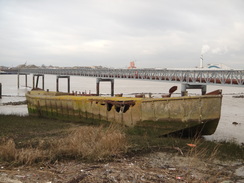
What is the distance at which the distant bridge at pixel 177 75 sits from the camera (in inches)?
1225

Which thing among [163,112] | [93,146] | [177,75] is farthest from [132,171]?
[177,75]

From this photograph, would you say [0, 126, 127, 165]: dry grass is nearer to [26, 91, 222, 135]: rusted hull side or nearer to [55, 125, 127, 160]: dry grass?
[55, 125, 127, 160]: dry grass

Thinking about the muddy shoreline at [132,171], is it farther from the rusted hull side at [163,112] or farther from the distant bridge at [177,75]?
the distant bridge at [177,75]

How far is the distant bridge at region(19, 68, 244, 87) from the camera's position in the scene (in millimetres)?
31125

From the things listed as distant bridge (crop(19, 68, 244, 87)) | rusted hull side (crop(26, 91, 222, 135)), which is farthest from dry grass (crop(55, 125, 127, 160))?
distant bridge (crop(19, 68, 244, 87))

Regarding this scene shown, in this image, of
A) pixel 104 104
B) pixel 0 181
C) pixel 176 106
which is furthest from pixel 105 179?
pixel 104 104

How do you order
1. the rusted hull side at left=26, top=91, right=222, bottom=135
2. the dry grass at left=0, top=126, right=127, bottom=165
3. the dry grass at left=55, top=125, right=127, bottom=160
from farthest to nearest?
the rusted hull side at left=26, top=91, right=222, bottom=135, the dry grass at left=55, top=125, right=127, bottom=160, the dry grass at left=0, top=126, right=127, bottom=165

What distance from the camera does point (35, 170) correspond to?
24.3ft

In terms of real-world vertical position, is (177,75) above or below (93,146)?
above

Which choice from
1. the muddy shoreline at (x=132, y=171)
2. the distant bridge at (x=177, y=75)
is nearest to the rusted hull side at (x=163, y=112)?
the muddy shoreline at (x=132, y=171)

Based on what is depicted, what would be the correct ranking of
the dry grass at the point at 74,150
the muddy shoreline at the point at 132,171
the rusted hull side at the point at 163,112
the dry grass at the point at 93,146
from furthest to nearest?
the rusted hull side at the point at 163,112 → the dry grass at the point at 93,146 → the dry grass at the point at 74,150 → the muddy shoreline at the point at 132,171

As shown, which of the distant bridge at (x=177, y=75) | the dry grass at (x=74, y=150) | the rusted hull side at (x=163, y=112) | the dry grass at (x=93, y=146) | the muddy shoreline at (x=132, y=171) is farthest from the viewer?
the distant bridge at (x=177, y=75)

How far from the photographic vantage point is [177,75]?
1646 inches

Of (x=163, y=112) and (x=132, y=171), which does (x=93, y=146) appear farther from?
(x=163, y=112)
